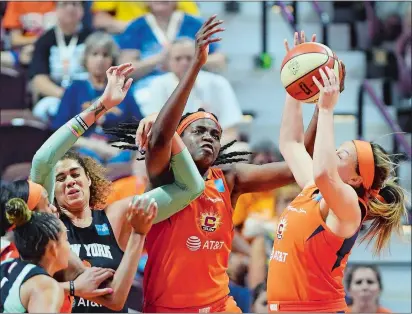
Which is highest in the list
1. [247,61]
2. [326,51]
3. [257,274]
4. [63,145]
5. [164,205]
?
[247,61]

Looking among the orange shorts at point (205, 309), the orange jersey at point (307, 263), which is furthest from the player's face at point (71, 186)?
the orange jersey at point (307, 263)

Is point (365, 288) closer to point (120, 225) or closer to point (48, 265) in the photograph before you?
point (120, 225)

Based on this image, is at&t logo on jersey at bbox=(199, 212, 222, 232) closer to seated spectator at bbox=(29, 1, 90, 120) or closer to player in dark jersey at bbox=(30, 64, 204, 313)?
player in dark jersey at bbox=(30, 64, 204, 313)

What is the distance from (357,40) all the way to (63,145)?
5.43 m

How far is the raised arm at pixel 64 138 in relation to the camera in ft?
15.0

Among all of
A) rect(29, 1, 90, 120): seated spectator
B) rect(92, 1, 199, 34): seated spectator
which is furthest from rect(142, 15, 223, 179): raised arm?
rect(92, 1, 199, 34): seated spectator

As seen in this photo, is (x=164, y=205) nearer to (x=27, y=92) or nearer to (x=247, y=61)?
(x=27, y=92)

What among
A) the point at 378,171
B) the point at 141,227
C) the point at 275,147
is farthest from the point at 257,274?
the point at 141,227

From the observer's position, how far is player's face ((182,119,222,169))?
470cm

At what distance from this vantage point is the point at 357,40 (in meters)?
9.44

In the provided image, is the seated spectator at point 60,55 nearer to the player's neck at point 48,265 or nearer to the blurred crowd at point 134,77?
the blurred crowd at point 134,77

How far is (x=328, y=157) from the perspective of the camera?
4.26 metres

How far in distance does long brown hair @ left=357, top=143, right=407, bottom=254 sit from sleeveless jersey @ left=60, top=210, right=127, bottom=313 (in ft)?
4.05

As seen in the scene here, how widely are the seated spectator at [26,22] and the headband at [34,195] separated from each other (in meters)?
4.25
